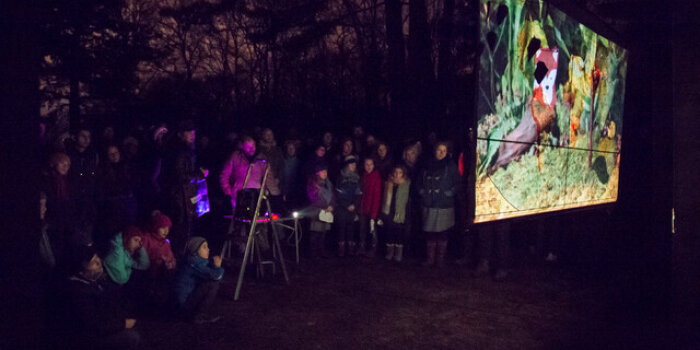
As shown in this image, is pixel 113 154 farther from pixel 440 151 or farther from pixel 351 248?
pixel 440 151

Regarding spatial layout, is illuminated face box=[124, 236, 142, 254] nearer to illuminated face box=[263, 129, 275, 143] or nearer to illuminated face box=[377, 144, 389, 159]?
illuminated face box=[263, 129, 275, 143]

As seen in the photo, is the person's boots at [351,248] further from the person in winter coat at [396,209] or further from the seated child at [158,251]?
the seated child at [158,251]

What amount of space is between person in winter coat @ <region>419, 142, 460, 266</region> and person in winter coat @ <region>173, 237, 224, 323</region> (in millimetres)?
3540

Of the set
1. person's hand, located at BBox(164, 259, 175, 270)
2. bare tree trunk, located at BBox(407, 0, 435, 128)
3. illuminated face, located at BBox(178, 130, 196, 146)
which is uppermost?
bare tree trunk, located at BBox(407, 0, 435, 128)

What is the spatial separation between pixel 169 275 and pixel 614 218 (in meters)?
5.55

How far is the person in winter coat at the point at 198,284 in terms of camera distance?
5.14 m

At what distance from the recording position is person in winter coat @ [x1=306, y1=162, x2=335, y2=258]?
324 inches

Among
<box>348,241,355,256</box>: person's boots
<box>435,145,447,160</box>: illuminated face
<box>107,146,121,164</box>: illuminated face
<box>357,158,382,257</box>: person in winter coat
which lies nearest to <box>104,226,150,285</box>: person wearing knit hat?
<box>107,146,121,164</box>: illuminated face

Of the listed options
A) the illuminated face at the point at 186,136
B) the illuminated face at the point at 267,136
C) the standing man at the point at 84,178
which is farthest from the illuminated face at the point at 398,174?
the standing man at the point at 84,178

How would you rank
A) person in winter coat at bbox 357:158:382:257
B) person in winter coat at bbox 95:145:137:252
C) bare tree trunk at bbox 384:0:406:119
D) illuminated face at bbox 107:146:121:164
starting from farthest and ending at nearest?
bare tree trunk at bbox 384:0:406:119 < person in winter coat at bbox 357:158:382:257 < illuminated face at bbox 107:146:121:164 < person in winter coat at bbox 95:145:137:252

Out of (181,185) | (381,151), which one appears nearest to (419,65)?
(381,151)

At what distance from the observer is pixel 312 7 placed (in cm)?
1489

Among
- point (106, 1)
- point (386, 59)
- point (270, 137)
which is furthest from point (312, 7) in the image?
point (270, 137)

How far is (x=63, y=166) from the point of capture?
589 centimetres
